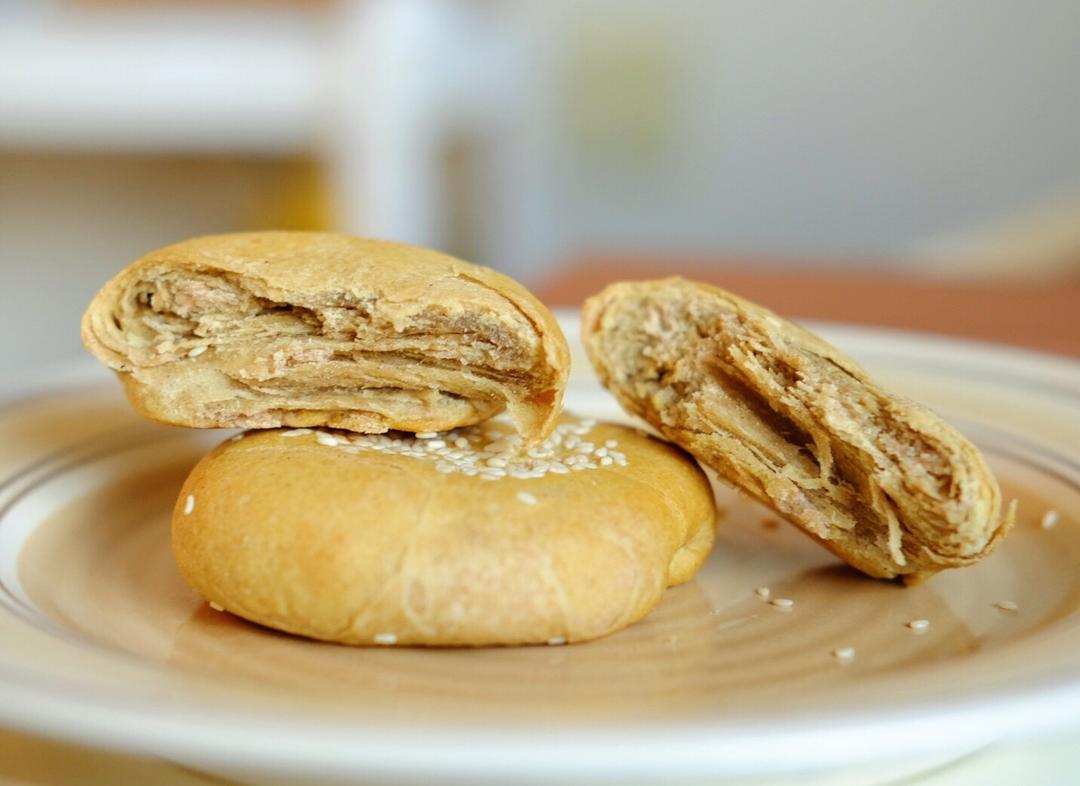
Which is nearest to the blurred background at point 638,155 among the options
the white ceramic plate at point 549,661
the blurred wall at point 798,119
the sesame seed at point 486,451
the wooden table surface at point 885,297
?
the blurred wall at point 798,119

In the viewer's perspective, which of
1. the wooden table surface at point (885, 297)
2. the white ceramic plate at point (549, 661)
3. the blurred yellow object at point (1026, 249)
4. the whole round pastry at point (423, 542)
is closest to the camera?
the white ceramic plate at point (549, 661)

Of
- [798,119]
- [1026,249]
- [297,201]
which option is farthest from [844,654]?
[798,119]

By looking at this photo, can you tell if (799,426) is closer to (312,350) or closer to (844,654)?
(844,654)

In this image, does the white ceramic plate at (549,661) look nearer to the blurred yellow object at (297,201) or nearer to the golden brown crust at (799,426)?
the golden brown crust at (799,426)

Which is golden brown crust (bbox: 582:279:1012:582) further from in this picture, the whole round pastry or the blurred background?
the blurred background

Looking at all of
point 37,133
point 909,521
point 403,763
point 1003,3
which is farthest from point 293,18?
point 403,763

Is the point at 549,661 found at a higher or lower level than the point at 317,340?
lower

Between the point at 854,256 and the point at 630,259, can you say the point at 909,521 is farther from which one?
the point at 854,256
